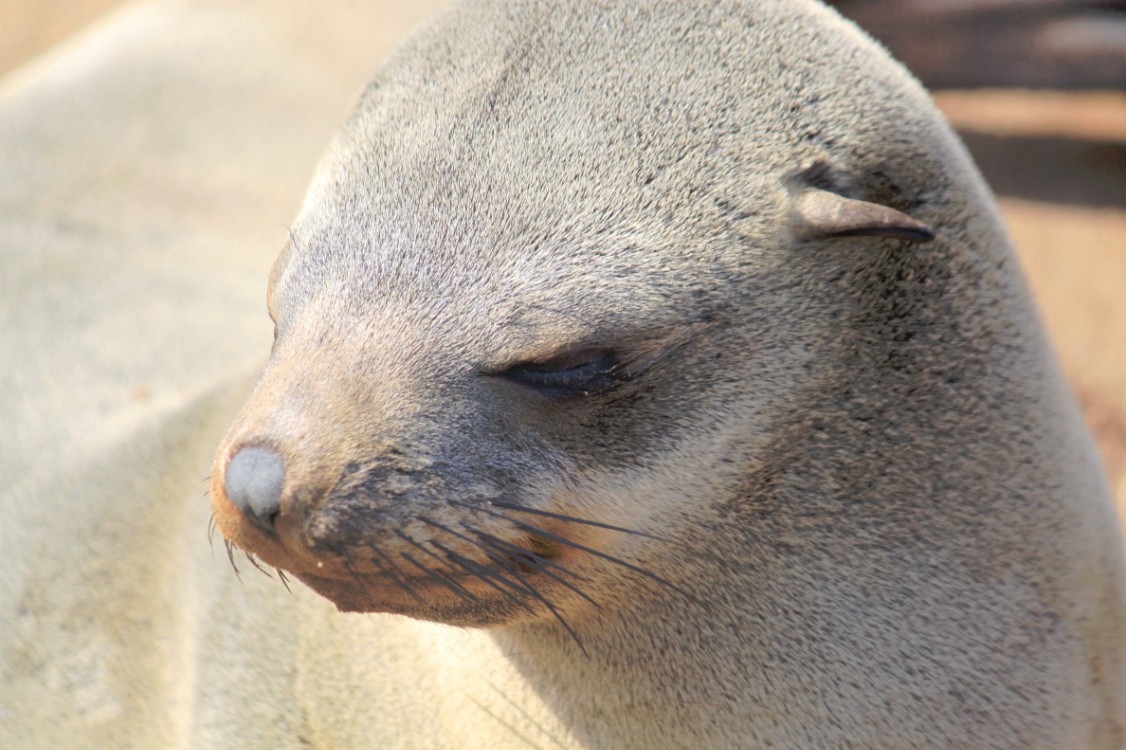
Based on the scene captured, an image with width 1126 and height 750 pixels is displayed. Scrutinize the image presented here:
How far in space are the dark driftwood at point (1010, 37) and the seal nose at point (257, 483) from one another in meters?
4.56

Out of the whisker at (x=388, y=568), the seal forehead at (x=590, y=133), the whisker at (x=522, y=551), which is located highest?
the seal forehead at (x=590, y=133)

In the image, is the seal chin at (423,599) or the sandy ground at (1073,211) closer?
the seal chin at (423,599)

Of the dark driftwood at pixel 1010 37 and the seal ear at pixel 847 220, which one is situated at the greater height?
the dark driftwood at pixel 1010 37

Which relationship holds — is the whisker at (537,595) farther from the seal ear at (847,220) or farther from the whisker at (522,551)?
the seal ear at (847,220)

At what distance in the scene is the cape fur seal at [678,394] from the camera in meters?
1.89

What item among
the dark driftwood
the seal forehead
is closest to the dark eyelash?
the seal forehead

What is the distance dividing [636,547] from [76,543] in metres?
1.86

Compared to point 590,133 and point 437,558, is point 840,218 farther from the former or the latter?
point 437,558

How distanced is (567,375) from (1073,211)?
458 centimetres

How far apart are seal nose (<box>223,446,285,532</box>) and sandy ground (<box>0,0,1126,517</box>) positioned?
10.2 feet

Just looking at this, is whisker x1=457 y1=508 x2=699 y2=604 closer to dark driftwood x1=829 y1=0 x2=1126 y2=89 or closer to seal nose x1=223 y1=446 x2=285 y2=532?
seal nose x1=223 y1=446 x2=285 y2=532

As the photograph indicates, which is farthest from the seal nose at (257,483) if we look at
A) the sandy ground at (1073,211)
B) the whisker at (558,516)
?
the sandy ground at (1073,211)

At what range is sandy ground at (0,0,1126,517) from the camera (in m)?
4.64

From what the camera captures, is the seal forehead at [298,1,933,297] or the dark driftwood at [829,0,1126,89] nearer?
the seal forehead at [298,1,933,297]
